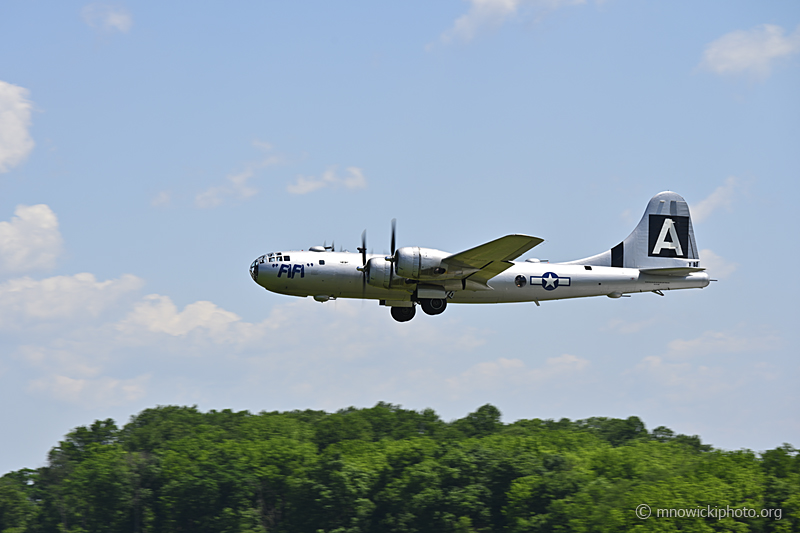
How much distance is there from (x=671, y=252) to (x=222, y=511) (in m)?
41.5

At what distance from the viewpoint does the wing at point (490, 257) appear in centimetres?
2725

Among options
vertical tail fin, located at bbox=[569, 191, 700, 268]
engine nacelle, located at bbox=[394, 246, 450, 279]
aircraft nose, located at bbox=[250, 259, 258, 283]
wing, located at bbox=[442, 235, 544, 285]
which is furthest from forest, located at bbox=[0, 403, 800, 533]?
aircraft nose, located at bbox=[250, 259, 258, 283]

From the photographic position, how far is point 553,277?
31125 mm

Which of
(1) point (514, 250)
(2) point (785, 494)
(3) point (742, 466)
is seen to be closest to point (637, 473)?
(3) point (742, 466)

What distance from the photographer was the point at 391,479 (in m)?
60.4

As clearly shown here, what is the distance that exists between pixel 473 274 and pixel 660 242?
9.93m

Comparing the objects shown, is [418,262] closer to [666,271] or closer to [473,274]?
[473,274]

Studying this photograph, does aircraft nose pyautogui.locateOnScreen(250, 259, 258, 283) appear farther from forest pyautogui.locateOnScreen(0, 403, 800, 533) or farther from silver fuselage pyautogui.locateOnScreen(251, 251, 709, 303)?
forest pyautogui.locateOnScreen(0, 403, 800, 533)

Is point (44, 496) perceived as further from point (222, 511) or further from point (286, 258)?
point (286, 258)

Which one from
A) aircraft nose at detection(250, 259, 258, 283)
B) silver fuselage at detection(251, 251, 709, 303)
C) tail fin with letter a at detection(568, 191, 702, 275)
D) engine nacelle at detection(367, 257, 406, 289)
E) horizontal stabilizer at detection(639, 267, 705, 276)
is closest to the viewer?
engine nacelle at detection(367, 257, 406, 289)

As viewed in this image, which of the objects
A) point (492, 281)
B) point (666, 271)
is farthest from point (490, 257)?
point (666, 271)

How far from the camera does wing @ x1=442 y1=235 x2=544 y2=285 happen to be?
27.2 meters

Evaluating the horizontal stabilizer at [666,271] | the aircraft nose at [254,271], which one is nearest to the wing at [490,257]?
the horizontal stabilizer at [666,271]

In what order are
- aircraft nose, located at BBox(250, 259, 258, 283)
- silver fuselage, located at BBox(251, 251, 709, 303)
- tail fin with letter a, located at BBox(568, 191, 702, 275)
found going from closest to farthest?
1. silver fuselage, located at BBox(251, 251, 709, 303)
2. aircraft nose, located at BBox(250, 259, 258, 283)
3. tail fin with letter a, located at BBox(568, 191, 702, 275)
